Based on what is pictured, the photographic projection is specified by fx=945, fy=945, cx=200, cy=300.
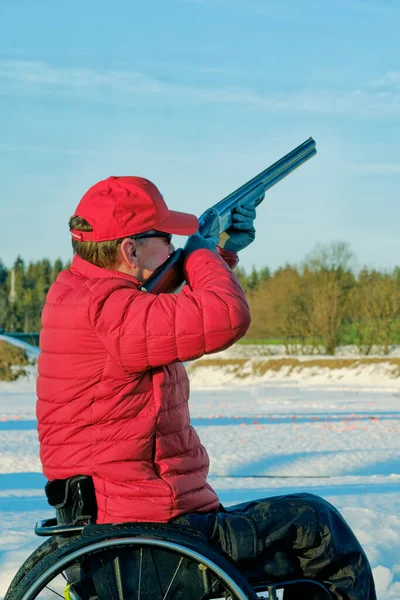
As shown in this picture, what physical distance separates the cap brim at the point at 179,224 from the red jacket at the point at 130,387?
0.52ft

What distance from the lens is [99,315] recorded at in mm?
2678

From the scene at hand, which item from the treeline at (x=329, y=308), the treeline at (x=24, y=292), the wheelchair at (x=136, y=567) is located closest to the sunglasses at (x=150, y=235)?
the wheelchair at (x=136, y=567)

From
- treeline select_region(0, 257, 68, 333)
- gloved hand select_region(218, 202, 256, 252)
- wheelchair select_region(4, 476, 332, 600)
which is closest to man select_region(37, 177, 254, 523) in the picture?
wheelchair select_region(4, 476, 332, 600)

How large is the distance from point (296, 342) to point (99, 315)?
2177 inches

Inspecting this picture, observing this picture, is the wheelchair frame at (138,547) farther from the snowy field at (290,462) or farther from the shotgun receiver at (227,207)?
the snowy field at (290,462)

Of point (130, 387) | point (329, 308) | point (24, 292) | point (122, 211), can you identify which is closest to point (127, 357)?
point (130, 387)

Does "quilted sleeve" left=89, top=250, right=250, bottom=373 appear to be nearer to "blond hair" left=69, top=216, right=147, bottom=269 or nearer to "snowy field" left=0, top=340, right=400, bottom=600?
"blond hair" left=69, top=216, right=147, bottom=269

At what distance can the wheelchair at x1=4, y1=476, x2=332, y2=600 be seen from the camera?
2.48 m

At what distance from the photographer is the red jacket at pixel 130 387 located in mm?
2629

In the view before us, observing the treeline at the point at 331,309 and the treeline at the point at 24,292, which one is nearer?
the treeline at the point at 331,309

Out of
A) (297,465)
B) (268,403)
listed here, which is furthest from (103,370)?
(268,403)

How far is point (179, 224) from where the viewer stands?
2.89 m

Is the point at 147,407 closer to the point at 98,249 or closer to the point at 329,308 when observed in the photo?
the point at 98,249

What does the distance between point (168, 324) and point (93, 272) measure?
1.21 ft
